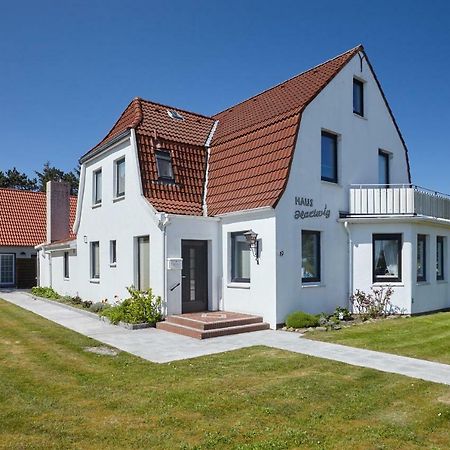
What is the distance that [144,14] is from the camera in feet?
37.6

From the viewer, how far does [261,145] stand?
47.8 feet

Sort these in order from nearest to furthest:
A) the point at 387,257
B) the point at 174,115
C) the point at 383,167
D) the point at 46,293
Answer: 1. the point at 387,257
2. the point at 174,115
3. the point at 383,167
4. the point at 46,293

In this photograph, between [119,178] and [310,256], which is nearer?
[310,256]

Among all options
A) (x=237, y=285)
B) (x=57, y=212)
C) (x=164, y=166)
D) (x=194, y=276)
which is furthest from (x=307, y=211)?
(x=57, y=212)

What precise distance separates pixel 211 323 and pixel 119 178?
770cm

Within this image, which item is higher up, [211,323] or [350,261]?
[350,261]

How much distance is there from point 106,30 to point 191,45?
246 centimetres

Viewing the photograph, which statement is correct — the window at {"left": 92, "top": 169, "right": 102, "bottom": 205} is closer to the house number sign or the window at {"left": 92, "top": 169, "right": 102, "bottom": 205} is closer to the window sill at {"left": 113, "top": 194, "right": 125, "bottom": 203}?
the window sill at {"left": 113, "top": 194, "right": 125, "bottom": 203}

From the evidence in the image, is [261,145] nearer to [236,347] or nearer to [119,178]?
[119,178]

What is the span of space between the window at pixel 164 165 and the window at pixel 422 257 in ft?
30.3

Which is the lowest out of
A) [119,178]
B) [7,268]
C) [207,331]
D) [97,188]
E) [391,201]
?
[207,331]

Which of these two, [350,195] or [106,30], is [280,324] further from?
[106,30]

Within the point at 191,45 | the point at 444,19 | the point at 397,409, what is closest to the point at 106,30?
the point at 191,45

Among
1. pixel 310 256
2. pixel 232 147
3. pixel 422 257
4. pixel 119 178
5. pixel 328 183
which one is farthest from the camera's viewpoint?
pixel 119 178
